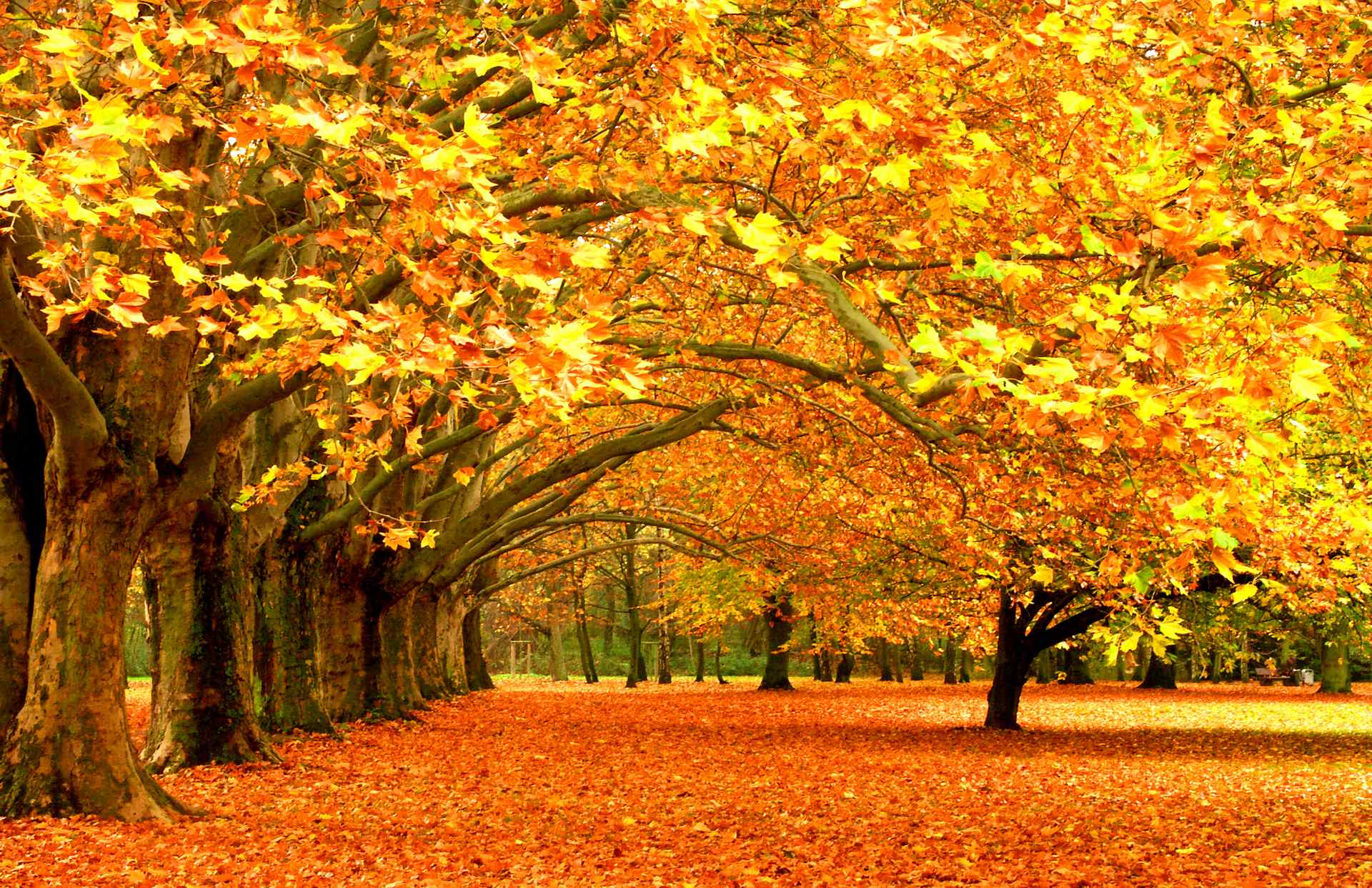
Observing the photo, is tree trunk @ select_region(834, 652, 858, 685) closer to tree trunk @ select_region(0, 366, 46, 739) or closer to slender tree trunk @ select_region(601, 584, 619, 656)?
slender tree trunk @ select_region(601, 584, 619, 656)

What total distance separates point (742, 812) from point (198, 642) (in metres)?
5.86

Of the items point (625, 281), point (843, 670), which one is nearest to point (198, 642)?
point (625, 281)

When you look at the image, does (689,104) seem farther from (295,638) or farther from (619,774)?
(295,638)

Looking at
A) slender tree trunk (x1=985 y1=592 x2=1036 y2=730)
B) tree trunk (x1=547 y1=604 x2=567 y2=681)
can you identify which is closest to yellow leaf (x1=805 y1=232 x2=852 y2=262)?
slender tree trunk (x1=985 y1=592 x2=1036 y2=730)

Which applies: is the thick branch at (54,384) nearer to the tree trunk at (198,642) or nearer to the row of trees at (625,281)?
the row of trees at (625,281)

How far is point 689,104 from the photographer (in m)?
5.63

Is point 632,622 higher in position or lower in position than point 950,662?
higher

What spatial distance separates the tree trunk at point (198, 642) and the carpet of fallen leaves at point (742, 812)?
440mm

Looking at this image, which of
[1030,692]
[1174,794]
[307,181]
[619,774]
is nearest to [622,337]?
[619,774]

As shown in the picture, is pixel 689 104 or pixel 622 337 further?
pixel 622 337

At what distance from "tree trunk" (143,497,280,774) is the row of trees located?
45 mm

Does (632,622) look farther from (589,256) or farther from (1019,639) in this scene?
(589,256)

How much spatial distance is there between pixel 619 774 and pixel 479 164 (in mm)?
10373

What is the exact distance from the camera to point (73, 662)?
8180 millimetres
